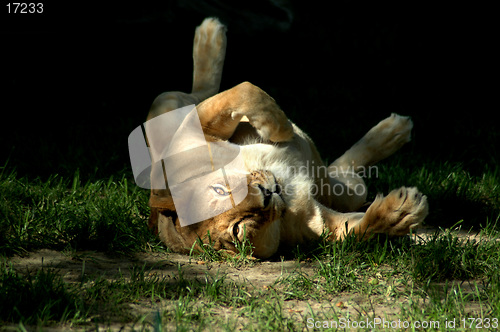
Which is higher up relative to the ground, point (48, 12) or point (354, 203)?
point (48, 12)

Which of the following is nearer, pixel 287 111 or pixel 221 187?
pixel 221 187

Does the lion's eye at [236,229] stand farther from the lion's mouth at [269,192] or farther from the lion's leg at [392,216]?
the lion's leg at [392,216]

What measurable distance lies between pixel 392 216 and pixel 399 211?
51 mm

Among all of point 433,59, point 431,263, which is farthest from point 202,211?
point 433,59

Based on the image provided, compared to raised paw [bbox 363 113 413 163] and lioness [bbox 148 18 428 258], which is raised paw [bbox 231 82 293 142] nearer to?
lioness [bbox 148 18 428 258]

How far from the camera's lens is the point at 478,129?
5.56 meters

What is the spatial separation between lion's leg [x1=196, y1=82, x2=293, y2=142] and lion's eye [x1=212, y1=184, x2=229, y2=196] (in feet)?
1.57

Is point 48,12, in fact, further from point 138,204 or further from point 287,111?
point 138,204

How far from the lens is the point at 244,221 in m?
3.14

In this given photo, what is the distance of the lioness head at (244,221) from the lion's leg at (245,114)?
0.31 metres

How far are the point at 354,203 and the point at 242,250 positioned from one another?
1.21 metres

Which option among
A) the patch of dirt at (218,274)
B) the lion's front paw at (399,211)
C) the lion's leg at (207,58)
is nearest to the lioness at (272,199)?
the lion's front paw at (399,211)

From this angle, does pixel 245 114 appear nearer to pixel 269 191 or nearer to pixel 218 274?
pixel 269 191

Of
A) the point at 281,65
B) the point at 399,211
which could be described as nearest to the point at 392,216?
the point at 399,211
